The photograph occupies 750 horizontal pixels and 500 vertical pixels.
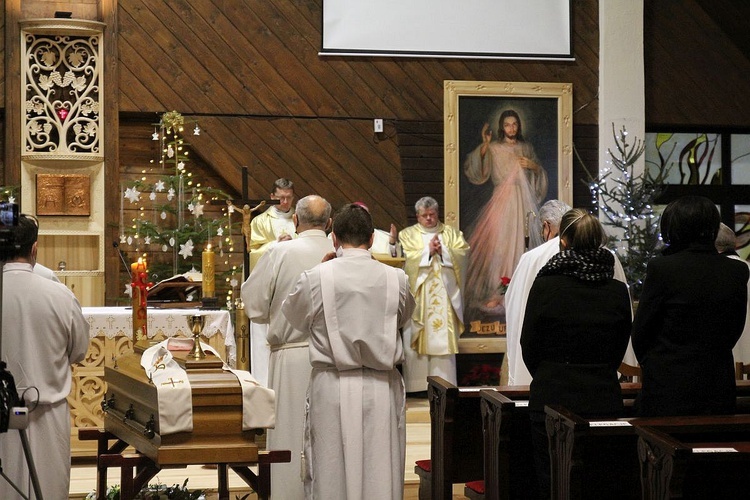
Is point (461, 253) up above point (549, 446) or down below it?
above

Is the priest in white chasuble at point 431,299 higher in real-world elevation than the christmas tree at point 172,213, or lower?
lower

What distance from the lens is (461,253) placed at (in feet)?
34.9

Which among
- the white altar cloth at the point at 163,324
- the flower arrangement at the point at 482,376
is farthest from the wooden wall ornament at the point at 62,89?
the flower arrangement at the point at 482,376

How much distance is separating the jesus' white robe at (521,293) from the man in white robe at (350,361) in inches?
69.6

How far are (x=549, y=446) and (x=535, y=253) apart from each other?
90.6 inches

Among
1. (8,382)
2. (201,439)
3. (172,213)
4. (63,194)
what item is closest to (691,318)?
(201,439)

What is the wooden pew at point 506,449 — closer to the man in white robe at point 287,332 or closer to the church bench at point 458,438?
the church bench at point 458,438

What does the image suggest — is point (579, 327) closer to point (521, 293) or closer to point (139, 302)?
point (521, 293)

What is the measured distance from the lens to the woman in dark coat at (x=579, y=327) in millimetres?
4137

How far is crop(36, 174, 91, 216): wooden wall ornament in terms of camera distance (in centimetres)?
1022

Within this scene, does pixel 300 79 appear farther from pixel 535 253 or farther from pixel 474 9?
pixel 535 253

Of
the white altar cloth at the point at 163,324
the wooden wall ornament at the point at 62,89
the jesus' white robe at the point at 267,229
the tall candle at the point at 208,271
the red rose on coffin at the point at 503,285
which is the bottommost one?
the white altar cloth at the point at 163,324

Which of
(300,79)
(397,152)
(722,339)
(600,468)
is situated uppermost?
(300,79)

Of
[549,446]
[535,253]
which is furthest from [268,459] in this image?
[535,253]
